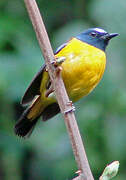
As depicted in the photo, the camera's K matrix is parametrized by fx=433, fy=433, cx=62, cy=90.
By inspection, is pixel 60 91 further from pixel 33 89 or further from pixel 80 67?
pixel 80 67

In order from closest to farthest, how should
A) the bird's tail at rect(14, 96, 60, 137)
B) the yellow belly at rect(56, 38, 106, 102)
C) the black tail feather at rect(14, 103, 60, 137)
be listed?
the black tail feather at rect(14, 103, 60, 137) → the yellow belly at rect(56, 38, 106, 102) → the bird's tail at rect(14, 96, 60, 137)

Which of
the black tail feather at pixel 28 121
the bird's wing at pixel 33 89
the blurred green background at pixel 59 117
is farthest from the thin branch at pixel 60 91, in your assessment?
the blurred green background at pixel 59 117

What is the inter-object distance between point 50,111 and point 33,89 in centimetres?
33

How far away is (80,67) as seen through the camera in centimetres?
233

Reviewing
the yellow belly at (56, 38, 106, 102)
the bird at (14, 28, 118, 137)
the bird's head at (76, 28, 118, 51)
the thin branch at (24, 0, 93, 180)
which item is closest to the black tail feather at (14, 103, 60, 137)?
the bird at (14, 28, 118, 137)

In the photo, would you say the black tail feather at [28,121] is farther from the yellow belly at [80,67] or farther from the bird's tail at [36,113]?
the yellow belly at [80,67]

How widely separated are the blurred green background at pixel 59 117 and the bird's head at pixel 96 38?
0.24 meters

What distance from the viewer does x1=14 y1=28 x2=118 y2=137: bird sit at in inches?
88.4

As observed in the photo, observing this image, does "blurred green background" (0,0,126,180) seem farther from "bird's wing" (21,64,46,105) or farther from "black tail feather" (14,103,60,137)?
"bird's wing" (21,64,46,105)

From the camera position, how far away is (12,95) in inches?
108

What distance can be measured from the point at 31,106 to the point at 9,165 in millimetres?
614

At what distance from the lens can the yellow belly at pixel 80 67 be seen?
91.0 inches

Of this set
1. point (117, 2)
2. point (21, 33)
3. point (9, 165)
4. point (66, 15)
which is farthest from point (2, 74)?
Result: point (66, 15)

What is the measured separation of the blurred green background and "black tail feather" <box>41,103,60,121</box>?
0.22 m
